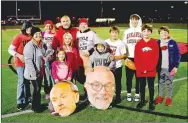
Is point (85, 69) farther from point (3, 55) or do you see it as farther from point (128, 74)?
point (3, 55)

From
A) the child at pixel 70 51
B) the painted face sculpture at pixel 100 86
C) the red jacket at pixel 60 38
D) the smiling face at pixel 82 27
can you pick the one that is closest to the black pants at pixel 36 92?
the child at pixel 70 51

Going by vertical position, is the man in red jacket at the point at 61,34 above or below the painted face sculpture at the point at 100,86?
above

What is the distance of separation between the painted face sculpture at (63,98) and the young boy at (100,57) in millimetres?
649

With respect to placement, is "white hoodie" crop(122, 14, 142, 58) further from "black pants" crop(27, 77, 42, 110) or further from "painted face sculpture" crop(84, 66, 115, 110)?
"black pants" crop(27, 77, 42, 110)

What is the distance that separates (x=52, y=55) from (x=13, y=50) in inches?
30.2

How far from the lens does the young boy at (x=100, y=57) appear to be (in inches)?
247

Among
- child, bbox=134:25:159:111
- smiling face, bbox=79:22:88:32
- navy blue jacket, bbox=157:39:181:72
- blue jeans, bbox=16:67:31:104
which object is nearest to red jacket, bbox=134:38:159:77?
child, bbox=134:25:159:111

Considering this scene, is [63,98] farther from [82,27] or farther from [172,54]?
[172,54]

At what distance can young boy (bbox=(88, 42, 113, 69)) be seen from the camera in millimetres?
6266

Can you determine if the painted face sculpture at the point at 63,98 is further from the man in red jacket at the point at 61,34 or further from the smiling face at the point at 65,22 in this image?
the smiling face at the point at 65,22

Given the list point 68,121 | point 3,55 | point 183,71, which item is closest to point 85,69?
point 68,121

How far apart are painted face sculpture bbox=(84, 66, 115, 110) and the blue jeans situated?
48.5 inches

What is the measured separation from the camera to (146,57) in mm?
6133

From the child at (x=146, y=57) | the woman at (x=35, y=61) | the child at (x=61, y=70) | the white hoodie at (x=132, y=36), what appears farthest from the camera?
the white hoodie at (x=132, y=36)
